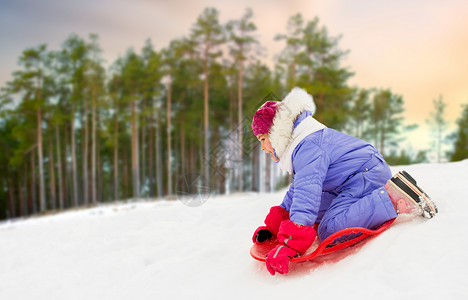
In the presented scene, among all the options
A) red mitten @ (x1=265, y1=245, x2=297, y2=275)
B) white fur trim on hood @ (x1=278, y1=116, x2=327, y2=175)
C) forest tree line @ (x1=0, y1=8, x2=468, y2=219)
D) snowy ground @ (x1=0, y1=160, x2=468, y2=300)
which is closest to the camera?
snowy ground @ (x1=0, y1=160, x2=468, y2=300)

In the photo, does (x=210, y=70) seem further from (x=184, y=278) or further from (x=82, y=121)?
(x=184, y=278)

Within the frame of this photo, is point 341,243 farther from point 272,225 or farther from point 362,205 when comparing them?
point 272,225

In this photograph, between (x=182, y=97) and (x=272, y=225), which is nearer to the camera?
(x=272, y=225)

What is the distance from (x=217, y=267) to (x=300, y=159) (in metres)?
1.22

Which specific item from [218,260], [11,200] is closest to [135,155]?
[218,260]

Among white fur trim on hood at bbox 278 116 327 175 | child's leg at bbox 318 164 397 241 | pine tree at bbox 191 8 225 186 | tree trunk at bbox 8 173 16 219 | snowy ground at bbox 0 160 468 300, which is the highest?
pine tree at bbox 191 8 225 186

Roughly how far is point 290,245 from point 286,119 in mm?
778

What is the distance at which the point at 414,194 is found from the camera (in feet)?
5.85

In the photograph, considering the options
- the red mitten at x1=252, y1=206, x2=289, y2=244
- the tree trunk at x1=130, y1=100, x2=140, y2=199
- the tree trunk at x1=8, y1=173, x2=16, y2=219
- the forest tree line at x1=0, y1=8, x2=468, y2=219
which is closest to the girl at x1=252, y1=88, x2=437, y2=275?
the red mitten at x1=252, y1=206, x2=289, y2=244

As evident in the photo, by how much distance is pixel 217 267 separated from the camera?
97.8 inches

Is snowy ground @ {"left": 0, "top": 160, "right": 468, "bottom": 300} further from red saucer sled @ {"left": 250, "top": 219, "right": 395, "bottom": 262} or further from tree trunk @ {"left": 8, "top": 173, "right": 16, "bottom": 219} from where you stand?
tree trunk @ {"left": 8, "top": 173, "right": 16, "bottom": 219}

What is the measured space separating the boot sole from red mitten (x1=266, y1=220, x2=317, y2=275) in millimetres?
585

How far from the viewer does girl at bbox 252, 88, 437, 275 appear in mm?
1734

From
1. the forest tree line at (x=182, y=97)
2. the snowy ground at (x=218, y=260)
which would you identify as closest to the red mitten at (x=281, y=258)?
the snowy ground at (x=218, y=260)
